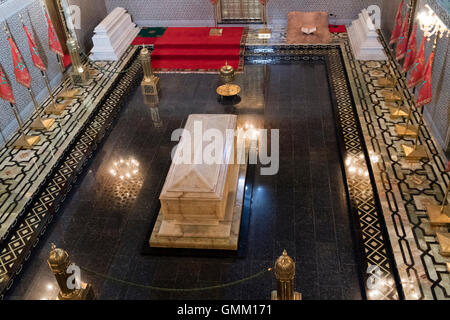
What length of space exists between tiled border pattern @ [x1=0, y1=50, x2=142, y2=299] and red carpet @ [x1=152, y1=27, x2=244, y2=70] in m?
1.09

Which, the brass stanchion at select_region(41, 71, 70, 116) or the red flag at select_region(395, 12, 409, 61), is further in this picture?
the brass stanchion at select_region(41, 71, 70, 116)

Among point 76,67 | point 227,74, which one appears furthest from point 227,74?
point 76,67

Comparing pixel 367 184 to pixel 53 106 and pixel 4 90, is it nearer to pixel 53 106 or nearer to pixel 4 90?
pixel 4 90

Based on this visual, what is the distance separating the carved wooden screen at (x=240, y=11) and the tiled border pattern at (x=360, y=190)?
4.99ft

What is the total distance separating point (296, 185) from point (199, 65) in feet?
12.3

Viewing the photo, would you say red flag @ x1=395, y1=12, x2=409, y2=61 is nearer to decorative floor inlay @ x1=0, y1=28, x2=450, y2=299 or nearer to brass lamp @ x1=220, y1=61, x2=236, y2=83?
decorative floor inlay @ x1=0, y1=28, x2=450, y2=299

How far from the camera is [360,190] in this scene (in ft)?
15.8

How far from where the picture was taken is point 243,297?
12.3 ft

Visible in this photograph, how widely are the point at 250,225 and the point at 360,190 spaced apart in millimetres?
1331

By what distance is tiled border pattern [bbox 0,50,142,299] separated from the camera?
4.20 metres

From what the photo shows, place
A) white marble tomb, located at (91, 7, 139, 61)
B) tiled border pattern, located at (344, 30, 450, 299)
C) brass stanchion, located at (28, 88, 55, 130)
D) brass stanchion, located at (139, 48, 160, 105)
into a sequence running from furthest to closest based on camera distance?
1. white marble tomb, located at (91, 7, 139, 61)
2. brass stanchion, located at (139, 48, 160, 105)
3. brass stanchion, located at (28, 88, 55, 130)
4. tiled border pattern, located at (344, 30, 450, 299)

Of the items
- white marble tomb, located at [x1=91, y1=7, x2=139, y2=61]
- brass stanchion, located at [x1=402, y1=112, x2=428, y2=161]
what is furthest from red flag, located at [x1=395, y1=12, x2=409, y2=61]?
white marble tomb, located at [x1=91, y1=7, x2=139, y2=61]

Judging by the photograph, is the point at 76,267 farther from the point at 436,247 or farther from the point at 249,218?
the point at 436,247

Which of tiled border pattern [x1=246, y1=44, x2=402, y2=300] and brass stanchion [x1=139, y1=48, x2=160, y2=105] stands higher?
brass stanchion [x1=139, y1=48, x2=160, y2=105]
